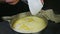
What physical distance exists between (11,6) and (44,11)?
0.18 meters

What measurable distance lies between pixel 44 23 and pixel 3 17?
8.2 inches

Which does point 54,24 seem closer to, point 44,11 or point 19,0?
point 44,11

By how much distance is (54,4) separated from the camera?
0.69m

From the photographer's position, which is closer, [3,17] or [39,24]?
[39,24]

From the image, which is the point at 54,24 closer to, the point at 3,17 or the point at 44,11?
the point at 44,11

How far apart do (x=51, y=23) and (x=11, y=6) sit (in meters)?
0.24

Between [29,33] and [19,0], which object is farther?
[19,0]

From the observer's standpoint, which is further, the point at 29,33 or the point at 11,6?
the point at 11,6

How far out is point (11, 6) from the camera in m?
0.66

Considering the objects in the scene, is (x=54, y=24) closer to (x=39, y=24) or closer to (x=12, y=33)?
(x=39, y=24)

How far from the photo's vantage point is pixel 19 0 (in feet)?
2.11

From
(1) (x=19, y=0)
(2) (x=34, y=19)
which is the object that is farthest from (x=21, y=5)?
(2) (x=34, y=19)

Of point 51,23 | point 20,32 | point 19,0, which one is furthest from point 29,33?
point 19,0

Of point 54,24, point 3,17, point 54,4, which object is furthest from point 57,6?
point 3,17
